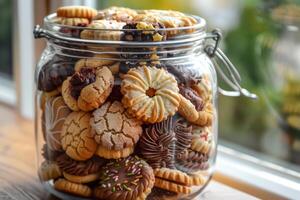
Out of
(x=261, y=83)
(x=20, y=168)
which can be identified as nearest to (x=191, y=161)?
(x=20, y=168)

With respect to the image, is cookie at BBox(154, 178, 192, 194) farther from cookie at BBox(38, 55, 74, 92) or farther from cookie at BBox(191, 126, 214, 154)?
cookie at BBox(38, 55, 74, 92)

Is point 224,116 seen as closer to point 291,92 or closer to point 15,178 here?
point 291,92

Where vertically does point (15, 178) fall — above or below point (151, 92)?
below

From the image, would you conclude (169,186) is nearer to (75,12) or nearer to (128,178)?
(128,178)

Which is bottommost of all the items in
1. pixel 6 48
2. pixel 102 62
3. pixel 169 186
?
pixel 6 48

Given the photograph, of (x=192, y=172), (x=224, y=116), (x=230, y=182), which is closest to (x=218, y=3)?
(x=224, y=116)

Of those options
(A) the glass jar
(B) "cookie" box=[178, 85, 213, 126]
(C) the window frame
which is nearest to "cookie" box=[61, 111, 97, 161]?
(A) the glass jar

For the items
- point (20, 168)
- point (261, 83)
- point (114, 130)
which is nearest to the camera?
point (114, 130)
